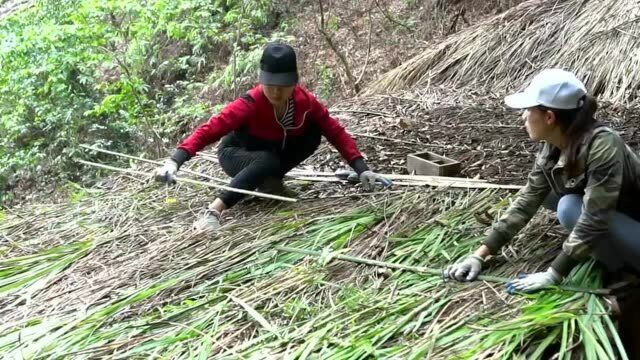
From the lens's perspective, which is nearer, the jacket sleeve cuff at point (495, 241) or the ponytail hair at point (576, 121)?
A: the ponytail hair at point (576, 121)

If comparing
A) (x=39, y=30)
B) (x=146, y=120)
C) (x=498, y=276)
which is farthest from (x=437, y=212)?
(x=39, y=30)

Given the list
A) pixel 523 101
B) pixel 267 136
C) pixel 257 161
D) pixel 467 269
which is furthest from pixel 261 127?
pixel 523 101

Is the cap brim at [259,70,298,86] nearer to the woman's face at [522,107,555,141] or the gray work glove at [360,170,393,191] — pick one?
the gray work glove at [360,170,393,191]

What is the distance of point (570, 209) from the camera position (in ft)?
6.70

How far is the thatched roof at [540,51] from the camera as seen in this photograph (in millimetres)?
4207

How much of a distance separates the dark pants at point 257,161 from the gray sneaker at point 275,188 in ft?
0.09

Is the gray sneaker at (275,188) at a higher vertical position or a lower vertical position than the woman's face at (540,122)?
lower

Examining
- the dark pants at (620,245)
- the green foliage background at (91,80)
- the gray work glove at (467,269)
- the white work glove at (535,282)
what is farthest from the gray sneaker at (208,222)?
the green foliage background at (91,80)

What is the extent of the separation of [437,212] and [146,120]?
4.27 metres

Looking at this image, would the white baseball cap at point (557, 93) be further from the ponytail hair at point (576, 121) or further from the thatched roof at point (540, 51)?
the thatched roof at point (540, 51)

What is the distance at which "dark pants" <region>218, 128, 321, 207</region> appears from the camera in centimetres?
299

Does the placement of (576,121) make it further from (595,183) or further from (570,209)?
(570,209)

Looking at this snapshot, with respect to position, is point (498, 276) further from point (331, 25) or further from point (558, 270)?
point (331, 25)

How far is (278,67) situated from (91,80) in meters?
4.75
